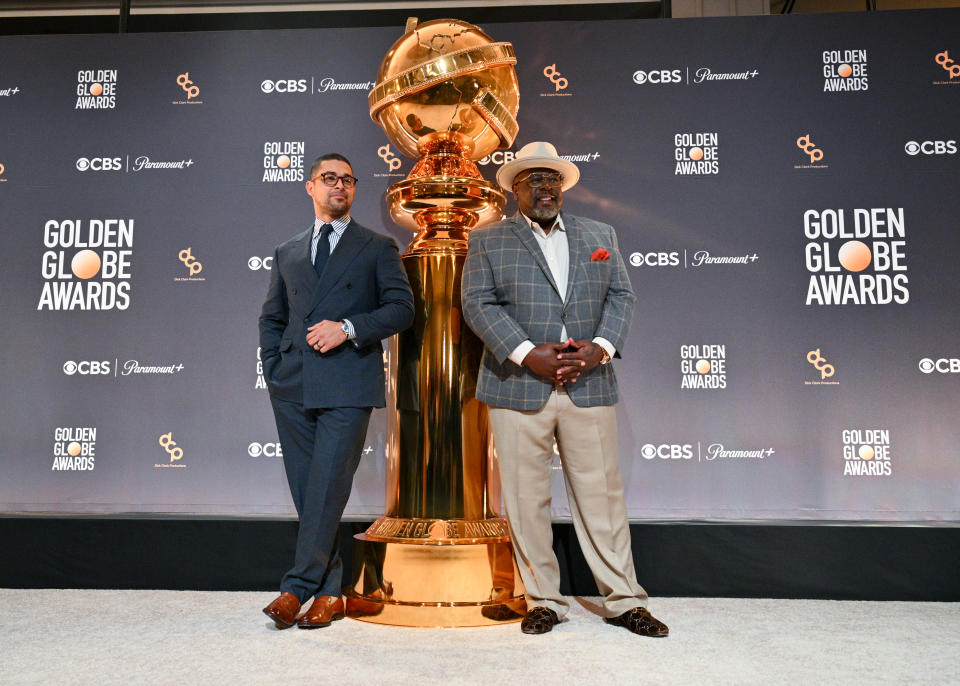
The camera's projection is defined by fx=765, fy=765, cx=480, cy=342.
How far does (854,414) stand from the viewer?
11.7 feet

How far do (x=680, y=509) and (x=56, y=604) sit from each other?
2.62m

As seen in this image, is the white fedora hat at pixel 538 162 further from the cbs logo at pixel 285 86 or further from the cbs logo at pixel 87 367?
the cbs logo at pixel 87 367

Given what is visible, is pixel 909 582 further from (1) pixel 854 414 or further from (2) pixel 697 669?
(2) pixel 697 669

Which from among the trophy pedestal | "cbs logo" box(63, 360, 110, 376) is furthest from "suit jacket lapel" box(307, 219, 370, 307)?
"cbs logo" box(63, 360, 110, 376)

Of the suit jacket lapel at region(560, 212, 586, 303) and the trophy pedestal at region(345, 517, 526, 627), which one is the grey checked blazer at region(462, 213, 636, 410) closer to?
the suit jacket lapel at region(560, 212, 586, 303)

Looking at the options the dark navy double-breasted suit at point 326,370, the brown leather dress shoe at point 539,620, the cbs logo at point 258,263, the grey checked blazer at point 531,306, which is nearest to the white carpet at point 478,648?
the brown leather dress shoe at point 539,620

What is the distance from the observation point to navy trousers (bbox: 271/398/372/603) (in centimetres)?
255

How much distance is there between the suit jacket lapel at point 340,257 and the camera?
106 inches

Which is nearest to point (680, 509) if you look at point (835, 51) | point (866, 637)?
point (866, 637)

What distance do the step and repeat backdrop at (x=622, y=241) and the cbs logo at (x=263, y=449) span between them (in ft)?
0.04

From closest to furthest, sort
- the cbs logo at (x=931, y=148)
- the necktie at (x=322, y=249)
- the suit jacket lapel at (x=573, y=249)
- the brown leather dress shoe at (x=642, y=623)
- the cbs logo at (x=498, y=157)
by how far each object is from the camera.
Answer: the brown leather dress shoe at (x=642, y=623) → the suit jacket lapel at (x=573, y=249) → the necktie at (x=322, y=249) → the cbs logo at (x=931, y=148) → the cbs logo at (x=498, y=157)

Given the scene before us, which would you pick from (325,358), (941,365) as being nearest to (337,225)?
(325,358)

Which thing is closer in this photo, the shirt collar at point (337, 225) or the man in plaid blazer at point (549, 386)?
the man in plaid blazer at point (549, 386)

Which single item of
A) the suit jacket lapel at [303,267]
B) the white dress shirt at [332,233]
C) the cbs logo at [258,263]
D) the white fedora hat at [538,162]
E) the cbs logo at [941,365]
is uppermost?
the white fedora hat at [538,162]
